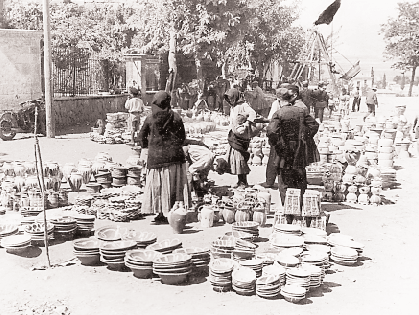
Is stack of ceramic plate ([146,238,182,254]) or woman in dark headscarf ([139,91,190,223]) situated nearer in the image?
stack of ceramic plate ([146,238,182,254])

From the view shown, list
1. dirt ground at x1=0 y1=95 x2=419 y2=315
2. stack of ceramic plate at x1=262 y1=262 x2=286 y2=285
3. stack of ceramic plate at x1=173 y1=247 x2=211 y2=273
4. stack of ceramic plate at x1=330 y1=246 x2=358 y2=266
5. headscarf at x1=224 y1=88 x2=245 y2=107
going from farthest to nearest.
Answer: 1. headscarf at x1=224 y1=88 x2=245 y2=107
2. stack of ceramic plate at x1=330 y1=246 x2=358 y2=266
3. stack of ceramic plate at x1=173 y1=247 x2=211 y2=273
4. stack of ceramic plate at x1=262 y1=262 x2=286 y2=285
5. dirt ground at x1=0 y1=95 x2=419 y2=315

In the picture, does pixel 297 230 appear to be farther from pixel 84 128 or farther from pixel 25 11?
pixel 25 11

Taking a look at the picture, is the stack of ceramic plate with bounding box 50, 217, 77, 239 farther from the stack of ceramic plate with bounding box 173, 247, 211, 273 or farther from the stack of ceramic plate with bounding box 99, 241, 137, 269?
the stack of ceramic plate with bounding box 173, 247, 211, 273

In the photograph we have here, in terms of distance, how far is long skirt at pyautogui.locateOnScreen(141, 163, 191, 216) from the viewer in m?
6.91

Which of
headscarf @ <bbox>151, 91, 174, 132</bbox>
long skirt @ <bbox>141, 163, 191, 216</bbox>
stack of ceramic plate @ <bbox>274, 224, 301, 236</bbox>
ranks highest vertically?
headscarf @ <bbox>151, 91, 174, 132</bbox>

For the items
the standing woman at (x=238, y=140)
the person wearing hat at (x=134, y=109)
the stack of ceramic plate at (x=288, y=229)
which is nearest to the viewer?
the stack of ceramic plate at (x=288, y=229)

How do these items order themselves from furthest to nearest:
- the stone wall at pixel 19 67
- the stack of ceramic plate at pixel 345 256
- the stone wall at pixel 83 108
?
the stone wall at pixel 83 108
the stone wall at pixel 19 67
the stack of ceramic plate at pixel 345 256

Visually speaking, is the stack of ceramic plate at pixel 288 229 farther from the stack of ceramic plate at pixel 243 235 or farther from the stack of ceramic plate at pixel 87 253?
the stack of ceramic plate at pixel 87 253

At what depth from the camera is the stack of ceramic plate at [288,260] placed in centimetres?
541

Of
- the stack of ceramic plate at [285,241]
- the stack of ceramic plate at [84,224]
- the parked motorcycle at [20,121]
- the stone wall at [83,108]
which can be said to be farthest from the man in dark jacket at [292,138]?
the stone wall at [83,108]

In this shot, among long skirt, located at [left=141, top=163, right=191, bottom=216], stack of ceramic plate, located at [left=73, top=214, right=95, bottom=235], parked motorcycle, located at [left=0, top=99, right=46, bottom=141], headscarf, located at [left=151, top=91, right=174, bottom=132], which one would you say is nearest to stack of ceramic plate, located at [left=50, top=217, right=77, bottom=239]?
stack of ceramic plate, located at [left=73, top=214, right=95, bottom=235]

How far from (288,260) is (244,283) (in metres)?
0.70

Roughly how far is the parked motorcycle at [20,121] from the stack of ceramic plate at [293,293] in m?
11.1

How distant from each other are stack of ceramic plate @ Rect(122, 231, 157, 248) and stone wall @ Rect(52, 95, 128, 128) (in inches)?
427
